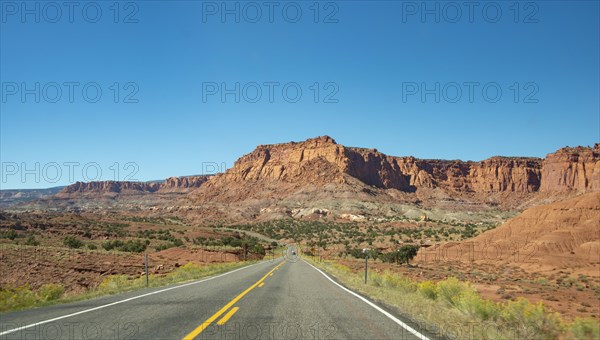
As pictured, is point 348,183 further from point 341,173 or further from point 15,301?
point 15,301

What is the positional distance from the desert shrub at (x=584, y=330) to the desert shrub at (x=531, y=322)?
45 centimetres

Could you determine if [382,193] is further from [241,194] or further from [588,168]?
[588,168]

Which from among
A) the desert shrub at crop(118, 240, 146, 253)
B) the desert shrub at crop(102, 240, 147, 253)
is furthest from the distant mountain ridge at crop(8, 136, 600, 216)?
the desert shrub at crop(118, 240, 146, 253)

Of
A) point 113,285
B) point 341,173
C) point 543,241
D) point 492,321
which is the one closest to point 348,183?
point 341,173

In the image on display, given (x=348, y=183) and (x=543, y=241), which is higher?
(x=348, y=183)

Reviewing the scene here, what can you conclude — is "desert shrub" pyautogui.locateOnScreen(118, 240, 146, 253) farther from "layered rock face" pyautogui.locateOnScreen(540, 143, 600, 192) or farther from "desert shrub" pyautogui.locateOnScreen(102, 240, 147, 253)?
"layered rock face" pyautogui.locateOnScreen(540, 143, 600, 192)

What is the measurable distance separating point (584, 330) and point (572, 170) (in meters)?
200

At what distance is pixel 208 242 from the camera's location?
74.9 meters

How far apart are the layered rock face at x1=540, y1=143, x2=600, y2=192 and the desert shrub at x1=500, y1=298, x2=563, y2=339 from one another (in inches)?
7352

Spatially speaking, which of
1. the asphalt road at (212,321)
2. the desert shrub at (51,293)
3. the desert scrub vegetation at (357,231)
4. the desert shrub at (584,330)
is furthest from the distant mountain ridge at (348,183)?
the desert shrub at (584,330)

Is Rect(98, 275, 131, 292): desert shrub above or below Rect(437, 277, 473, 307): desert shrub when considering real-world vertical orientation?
below

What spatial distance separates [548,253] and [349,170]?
120 metres

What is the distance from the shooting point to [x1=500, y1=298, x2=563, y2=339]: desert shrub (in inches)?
287

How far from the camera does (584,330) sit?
6656mm
